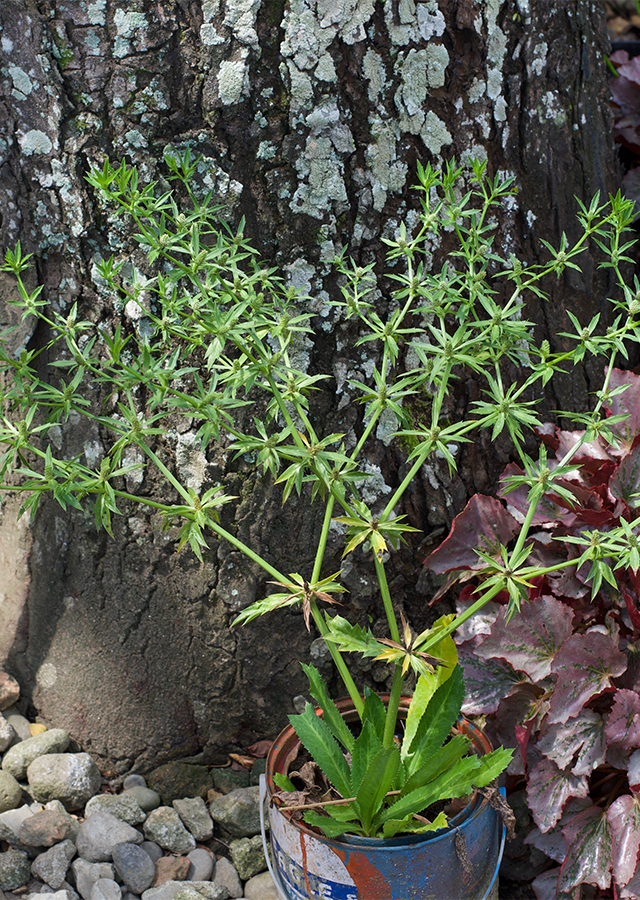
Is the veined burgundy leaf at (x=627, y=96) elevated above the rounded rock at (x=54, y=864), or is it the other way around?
the veined burgundy leaf at (x=627, y=96)

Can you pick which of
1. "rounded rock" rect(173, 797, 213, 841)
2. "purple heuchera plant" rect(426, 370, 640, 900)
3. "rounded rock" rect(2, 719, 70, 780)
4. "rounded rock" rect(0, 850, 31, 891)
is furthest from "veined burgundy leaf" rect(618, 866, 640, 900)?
"rounded rock" rect(2, 719, 70, 780)

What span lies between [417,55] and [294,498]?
1.05 metres

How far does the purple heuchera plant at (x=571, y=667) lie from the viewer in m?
1.47

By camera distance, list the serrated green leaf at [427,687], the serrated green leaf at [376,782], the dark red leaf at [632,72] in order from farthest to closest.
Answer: the dark red leaf at [632,72], the serrated green leaf at [427,687], the serrated green leaf at [376,782]

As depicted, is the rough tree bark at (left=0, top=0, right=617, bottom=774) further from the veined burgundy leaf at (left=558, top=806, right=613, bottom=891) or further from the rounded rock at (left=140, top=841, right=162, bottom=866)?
the veined burgundy leaf at (left=558, top=806, right=613, bottom=891)

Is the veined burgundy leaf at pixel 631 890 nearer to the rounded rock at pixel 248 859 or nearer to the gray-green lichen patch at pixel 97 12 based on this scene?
the rounded rock at pixel 248 859

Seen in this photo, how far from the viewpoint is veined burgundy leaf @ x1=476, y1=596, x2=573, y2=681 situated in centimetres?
157

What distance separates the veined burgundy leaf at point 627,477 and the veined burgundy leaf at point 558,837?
0.67 m

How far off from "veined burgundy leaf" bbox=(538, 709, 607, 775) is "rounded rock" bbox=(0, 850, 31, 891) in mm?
1169

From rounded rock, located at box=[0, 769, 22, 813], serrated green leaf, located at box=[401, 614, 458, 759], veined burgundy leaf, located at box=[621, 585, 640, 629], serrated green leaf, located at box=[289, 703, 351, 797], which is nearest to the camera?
serrated green leaf, located at box=[289, 703, 351, 797]

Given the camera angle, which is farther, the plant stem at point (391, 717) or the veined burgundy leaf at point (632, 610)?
the veined burgundy leaf at point (632, 610)

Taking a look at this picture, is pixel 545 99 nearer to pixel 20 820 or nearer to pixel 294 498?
pixel 294 498

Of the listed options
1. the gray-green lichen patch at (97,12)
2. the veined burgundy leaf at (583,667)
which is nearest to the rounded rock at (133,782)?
the veined burgundy leaf at (583,667)

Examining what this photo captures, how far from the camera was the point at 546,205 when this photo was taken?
6.09 ft
